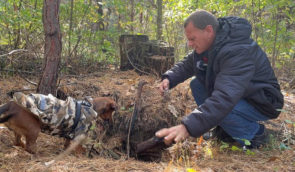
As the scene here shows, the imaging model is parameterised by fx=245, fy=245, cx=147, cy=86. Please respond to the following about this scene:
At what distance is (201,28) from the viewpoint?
9.51 ft

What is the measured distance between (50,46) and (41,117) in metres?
1.16

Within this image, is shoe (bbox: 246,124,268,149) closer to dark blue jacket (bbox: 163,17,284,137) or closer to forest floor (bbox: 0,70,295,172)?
forest floor (bbox: 0,70,295,172)

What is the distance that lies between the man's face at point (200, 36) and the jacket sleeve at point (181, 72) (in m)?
0.66

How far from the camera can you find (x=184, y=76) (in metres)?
3.76

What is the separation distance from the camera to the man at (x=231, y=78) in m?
2.33

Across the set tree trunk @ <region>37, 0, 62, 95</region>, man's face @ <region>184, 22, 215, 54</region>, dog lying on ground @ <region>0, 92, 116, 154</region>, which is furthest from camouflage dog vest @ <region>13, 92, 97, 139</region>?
man's face @ <region>184, 22, 215, 54</region>

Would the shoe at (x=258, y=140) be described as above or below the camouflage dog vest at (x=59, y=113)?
below

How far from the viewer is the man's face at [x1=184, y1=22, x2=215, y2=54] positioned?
9.57ft

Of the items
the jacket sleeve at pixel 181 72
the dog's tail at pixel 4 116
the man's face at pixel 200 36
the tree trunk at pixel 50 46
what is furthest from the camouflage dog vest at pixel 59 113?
the man's face at pixel 200 36

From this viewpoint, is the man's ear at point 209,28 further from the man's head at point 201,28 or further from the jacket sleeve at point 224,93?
the jacket sleeve at point 224,93

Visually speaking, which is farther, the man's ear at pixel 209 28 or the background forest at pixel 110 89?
the man's ear at pixel 209 28

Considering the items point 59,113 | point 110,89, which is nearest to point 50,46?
point 59,113

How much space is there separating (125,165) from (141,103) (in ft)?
6.11

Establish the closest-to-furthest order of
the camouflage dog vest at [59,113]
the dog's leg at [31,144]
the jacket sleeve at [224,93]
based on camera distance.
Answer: the jacket sleeve at [224,93] → the camouflage dog vest at [59,113] → the dog's leg at [31,144]
